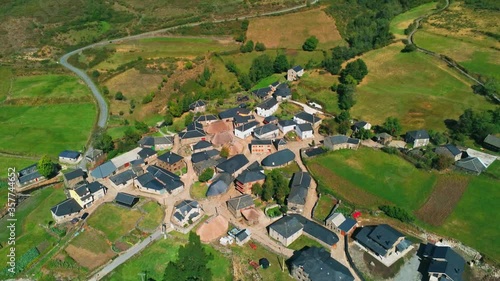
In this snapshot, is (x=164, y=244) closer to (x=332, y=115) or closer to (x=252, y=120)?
(x=252, y=120)

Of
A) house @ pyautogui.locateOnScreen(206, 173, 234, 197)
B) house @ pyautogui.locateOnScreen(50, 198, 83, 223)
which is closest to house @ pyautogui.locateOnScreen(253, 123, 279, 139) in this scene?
house @ pyautogui.locateOnScreen(206, 173, 234, 197)

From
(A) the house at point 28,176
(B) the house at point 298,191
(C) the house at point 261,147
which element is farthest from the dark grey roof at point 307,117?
(A) the house at point 28,176

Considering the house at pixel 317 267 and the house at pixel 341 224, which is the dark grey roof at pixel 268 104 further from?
the house at pixel 317 267

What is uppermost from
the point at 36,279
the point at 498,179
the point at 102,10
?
the point at 102,10

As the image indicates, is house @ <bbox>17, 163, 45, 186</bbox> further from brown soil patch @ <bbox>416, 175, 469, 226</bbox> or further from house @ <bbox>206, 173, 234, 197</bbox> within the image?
brown soil patch @ <bbox>416, 175, 469, 226</bbox>

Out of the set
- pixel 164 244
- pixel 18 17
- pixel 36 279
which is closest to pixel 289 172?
pixel 164 244

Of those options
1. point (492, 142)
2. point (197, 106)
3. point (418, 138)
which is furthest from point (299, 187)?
point (197, 106)
